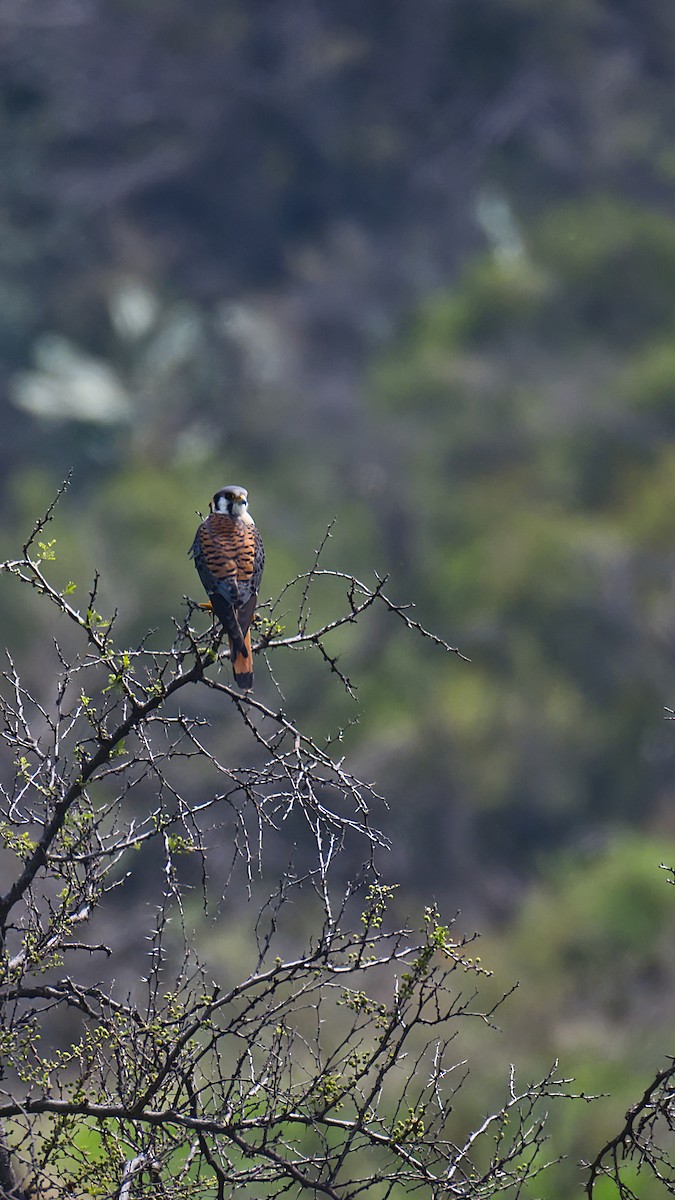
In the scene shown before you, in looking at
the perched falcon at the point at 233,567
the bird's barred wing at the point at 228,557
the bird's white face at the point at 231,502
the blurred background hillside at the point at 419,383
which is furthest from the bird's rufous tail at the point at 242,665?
the blurred background hillside at the point at 419,383

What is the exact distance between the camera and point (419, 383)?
112 feet

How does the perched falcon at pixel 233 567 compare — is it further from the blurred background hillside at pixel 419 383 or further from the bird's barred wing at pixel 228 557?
the blurred background hillside at pixel 419 383

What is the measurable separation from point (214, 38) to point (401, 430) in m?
11.9

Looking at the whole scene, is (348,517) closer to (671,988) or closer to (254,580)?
(671,988)

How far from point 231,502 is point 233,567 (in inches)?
32.0

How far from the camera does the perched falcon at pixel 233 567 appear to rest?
6160mm

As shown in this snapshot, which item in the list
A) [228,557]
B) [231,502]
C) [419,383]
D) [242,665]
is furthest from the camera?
[419,383]

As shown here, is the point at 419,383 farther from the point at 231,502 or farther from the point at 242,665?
the point at 242,665

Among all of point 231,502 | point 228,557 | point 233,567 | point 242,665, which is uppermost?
point 231,502

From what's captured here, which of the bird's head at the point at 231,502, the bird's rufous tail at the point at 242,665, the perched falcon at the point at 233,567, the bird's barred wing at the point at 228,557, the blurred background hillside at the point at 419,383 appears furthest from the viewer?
the blurred background hillside at the point at 419,383

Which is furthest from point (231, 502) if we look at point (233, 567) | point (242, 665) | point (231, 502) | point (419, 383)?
point (419, 383)

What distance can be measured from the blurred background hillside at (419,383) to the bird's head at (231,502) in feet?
36.3

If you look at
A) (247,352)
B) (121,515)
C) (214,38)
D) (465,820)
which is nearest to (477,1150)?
(465,820)

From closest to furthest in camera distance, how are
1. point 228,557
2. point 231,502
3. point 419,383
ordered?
1. point 228,557
2. point 231,502
3. point 419,383
